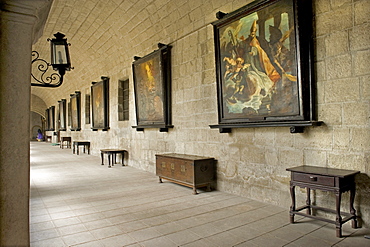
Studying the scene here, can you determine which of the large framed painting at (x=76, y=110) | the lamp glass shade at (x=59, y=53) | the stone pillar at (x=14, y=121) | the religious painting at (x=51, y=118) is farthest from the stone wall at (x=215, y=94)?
the religious painting at (x=51, y=118)

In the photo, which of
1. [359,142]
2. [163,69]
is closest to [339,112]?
[359,142]

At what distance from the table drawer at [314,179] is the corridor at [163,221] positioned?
0.55 metres

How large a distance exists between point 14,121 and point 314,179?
3.00m

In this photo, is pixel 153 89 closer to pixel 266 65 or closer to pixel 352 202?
pixel 266 65

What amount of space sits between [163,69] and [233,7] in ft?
Answer: 8.22

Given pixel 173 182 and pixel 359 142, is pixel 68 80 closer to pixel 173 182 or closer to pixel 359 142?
pixel 173 182

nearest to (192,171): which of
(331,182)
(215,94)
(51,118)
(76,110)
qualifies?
(215,94)

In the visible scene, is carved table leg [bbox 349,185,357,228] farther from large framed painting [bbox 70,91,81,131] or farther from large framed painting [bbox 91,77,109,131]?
large framed painting [bbox 70,91,81,131]

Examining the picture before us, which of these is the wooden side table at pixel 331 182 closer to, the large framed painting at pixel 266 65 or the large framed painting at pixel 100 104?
the large framed painting at pixel 266 65

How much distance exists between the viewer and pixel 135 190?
5.36 metres

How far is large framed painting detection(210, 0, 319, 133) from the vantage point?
3650mm

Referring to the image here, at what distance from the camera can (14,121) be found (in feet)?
4.57

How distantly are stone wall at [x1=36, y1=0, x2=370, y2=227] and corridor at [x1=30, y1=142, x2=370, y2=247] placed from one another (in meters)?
0.52

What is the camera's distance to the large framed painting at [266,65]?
3.65 metres
